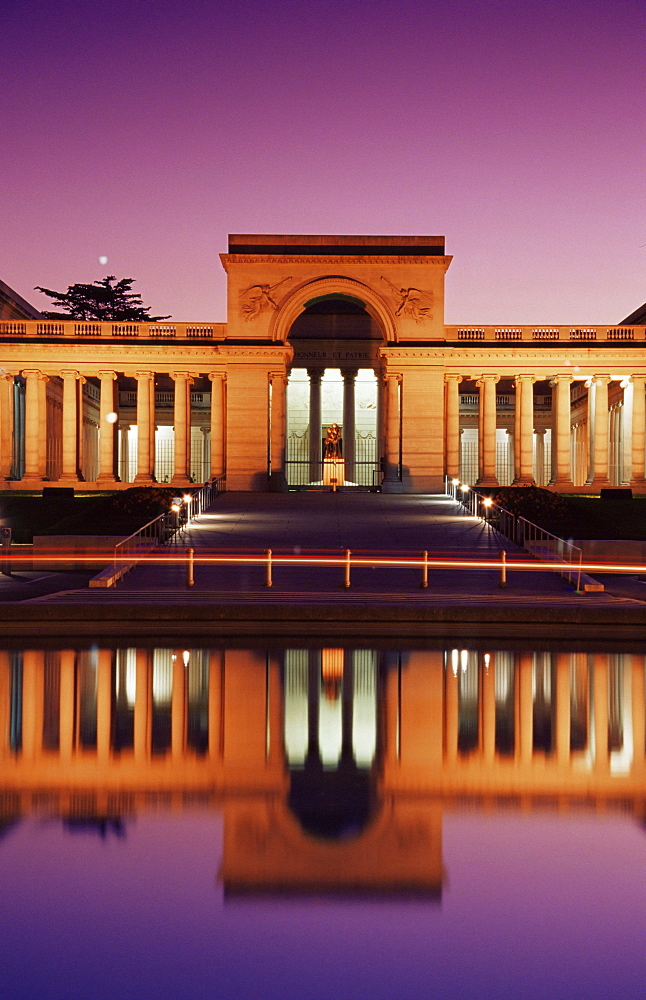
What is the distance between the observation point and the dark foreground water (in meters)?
A: 5.46

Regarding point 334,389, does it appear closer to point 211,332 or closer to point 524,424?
point 211,332

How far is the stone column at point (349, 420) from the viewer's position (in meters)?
71.6

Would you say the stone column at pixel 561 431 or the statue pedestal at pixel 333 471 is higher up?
the stone column at pixel 561 431

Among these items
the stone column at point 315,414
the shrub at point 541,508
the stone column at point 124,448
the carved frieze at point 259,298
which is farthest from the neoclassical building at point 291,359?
the shrub at point 541,508

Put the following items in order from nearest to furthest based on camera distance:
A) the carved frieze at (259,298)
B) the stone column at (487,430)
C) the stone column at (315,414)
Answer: the carved frieze at (259,298), the stone column at (487,430), the stone column at (315,414)

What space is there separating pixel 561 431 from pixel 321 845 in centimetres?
5873

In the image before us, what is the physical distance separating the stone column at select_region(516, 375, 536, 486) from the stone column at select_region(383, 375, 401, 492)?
8.31 meters

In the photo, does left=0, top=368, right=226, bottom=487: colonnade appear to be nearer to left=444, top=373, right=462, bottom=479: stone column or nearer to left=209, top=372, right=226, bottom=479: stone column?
left=209, top=372, right=226, bottom=479: stone column

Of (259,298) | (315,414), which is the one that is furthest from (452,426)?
(259,298)

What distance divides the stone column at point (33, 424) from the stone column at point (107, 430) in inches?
160

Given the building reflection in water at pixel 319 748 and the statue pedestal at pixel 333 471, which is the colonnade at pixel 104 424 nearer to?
the statue pedestal at pixel 333 471

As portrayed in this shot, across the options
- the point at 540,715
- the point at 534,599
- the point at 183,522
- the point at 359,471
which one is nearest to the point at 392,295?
the point at 359,471

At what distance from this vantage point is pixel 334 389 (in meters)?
73.4

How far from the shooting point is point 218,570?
94.1ft
